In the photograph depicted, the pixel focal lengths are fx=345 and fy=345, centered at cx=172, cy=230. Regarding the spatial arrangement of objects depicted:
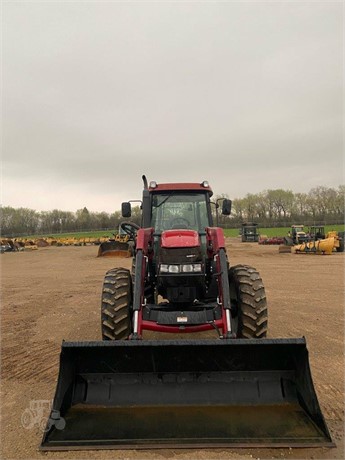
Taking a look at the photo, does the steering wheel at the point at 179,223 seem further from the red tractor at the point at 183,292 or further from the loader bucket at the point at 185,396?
the loader bucket at the point at 185,396

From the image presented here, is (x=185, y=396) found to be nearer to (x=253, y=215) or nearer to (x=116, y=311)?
(x=116, y=311)

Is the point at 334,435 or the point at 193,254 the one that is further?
the point at 193,254

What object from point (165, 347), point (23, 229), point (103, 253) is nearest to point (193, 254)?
point (165, 347)

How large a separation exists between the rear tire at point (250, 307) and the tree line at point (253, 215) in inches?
2800

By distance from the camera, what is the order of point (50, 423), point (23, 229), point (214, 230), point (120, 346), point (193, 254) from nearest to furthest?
point (50, 423) → point (120, 346) → point (193, 254) → point (214, 230) → point (23, 229)

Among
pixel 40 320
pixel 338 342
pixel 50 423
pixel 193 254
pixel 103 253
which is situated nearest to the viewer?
pixel 50 423

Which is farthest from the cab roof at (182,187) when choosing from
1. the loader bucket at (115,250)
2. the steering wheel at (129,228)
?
the loader bucket at (115,250)

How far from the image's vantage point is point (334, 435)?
117 inches

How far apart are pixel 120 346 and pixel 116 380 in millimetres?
400

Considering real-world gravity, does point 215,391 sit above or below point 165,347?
below

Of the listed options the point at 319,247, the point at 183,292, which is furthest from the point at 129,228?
the point at 319,247

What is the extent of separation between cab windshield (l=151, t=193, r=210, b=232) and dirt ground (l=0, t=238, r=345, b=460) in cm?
194

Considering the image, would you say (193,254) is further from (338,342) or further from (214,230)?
(338,342)

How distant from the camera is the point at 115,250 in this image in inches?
970
